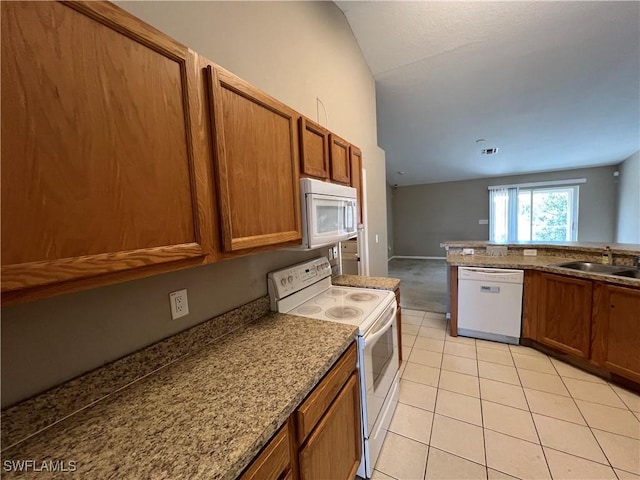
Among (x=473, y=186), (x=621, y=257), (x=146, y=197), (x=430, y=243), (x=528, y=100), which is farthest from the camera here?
(x=430, y=243)

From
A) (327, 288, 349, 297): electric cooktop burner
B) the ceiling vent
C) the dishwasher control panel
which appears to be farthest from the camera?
the ceiling vent

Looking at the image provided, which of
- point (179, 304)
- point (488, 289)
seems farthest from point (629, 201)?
point (179, 304)

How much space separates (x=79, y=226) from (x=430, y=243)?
337 inches

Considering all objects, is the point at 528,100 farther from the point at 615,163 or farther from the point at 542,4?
the point at 615,163

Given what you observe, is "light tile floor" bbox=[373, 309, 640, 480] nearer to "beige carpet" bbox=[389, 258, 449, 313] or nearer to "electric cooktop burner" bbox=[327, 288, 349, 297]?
"electric cooktop burner" bbox=[327, 288, 349, 297]

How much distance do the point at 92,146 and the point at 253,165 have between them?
56 centimetres

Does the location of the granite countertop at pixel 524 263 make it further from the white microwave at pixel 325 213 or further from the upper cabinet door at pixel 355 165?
the white microwave at pixel 325 213

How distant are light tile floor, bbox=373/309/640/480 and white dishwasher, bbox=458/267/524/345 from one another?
0.92 feet

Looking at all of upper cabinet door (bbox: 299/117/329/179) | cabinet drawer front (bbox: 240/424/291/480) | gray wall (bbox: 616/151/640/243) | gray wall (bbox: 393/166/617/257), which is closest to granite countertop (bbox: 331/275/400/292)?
upper cabinet door (bbox: 299/117/329/179)

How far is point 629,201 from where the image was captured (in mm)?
5109

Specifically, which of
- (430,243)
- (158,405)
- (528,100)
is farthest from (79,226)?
(430,243)

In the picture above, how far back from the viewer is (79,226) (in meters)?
0.61

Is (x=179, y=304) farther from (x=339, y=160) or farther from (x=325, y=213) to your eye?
(x=339, y=160)

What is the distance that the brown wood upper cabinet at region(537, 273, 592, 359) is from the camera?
87.5 inches
